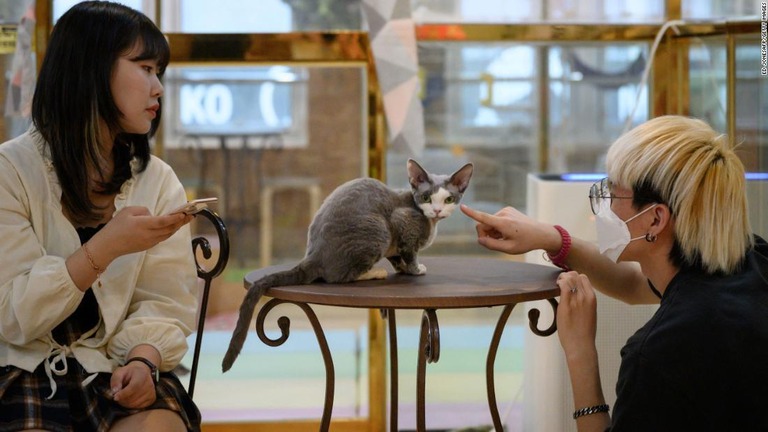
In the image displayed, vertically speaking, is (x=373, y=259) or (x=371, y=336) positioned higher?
(x=373, y=259)

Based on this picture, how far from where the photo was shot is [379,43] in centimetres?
288

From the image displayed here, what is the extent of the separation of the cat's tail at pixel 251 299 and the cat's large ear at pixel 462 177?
1.17ft

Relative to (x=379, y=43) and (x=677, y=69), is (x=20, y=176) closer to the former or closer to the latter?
(x=379, y=43)

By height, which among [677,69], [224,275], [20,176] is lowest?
[224,275]

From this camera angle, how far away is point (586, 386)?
5.12 ft

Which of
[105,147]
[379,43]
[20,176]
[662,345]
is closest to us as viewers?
[662,345]

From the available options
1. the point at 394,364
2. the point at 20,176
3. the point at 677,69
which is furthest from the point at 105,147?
the point at 677,69

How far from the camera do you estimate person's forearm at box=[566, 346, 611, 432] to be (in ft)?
5.04

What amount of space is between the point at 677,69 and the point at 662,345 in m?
1.88

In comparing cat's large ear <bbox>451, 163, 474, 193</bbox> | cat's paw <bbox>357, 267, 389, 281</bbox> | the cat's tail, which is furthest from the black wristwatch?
cat's large ear <bbox>451, 163, 474, 193</bbox>

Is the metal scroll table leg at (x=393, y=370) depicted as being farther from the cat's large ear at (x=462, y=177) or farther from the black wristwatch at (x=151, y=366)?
the black wristwatch at (x=151, y=366)

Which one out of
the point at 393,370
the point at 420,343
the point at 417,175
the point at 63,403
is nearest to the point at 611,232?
the point at 417,175

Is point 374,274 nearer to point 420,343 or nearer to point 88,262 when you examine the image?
point 420,343

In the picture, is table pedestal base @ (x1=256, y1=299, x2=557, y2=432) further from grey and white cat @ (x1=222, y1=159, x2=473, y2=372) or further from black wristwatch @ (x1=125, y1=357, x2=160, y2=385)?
black wristwatch @ (x1=125, y1=357, x2=160, y2=385)
